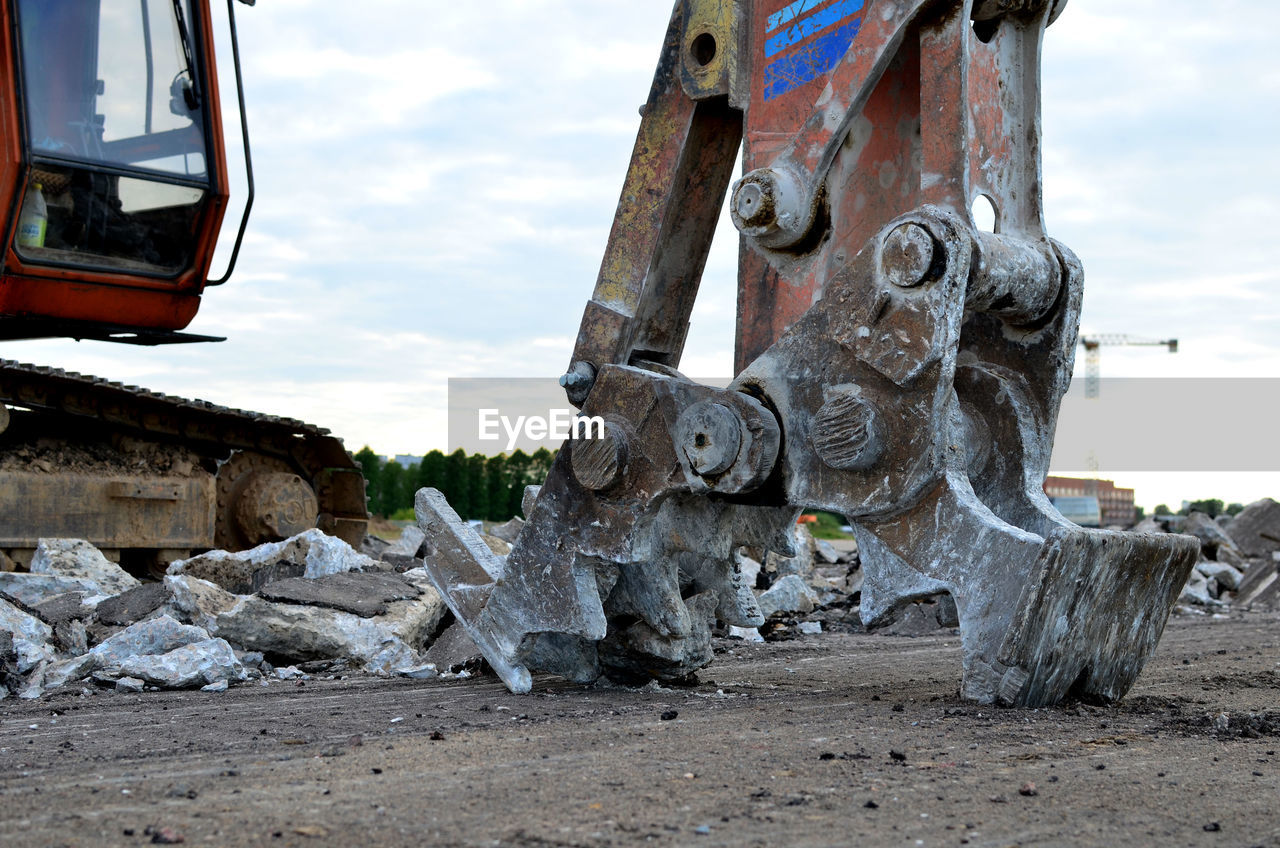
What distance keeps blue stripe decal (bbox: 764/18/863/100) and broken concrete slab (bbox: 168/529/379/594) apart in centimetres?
400

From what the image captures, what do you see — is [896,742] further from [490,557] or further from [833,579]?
[833,579]

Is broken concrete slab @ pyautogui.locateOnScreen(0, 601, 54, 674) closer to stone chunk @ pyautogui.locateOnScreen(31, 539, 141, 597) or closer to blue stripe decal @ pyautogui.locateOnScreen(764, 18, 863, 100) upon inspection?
stone chunk @ pyautogui.locateOnScreen(31, 539, 141, 597)

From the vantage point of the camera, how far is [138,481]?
356 inches

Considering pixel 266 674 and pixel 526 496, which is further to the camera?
→ pixel 266 674

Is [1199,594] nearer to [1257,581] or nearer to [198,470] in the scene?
[1257,581]

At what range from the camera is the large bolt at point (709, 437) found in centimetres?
376

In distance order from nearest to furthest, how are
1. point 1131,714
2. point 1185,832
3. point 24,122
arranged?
point 1185,832 → point 1131,714 → point 24,122

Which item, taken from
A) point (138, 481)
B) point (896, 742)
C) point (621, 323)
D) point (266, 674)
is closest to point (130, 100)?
point (138, 481)

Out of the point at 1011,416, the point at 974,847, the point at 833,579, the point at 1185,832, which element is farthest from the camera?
the point at 833,579

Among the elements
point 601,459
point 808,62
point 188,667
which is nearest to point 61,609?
point 188,667

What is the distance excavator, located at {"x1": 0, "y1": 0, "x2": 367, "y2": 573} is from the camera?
6.89 metres

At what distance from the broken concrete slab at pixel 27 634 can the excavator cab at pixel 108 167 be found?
85.9 inches

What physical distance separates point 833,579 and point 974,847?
9.26 m

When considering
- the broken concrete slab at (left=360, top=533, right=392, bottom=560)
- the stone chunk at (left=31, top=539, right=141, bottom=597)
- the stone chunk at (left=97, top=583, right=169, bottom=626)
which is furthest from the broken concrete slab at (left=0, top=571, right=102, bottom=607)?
the broken concrete slab at (left=360, top=533, right=392, bottom=560)
